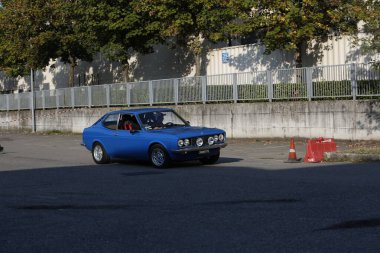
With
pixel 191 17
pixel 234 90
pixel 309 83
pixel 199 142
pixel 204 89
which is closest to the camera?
pixel 199 142

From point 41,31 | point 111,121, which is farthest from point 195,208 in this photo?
point 41,31

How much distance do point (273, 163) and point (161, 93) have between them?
556 inches

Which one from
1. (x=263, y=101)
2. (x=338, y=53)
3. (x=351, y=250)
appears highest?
(x=338, y=53)

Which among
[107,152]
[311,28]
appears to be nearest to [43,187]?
[107,152]

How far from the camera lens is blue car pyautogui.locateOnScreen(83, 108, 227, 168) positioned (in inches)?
621

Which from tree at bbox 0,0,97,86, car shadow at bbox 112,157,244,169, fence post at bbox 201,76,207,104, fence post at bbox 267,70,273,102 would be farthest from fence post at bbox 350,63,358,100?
tree at bbox 0,0,97,86

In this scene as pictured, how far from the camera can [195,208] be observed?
9695 mm

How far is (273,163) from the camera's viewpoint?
1644 cm

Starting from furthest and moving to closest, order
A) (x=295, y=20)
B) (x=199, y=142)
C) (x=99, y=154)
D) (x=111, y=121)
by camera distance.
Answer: (x=295, y=20) < (x=99, y=154) < (x=111, y=121) < (x=199, y=142)

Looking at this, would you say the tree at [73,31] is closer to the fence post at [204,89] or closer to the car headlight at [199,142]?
the fence post at [204,89]

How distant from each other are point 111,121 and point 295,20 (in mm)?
9975

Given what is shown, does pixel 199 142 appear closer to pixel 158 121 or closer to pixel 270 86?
pixel 158 121

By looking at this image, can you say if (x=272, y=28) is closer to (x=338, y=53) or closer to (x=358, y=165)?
(x=338, y=53)

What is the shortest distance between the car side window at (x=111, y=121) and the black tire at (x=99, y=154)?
59cm
